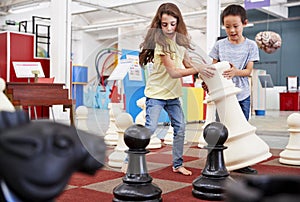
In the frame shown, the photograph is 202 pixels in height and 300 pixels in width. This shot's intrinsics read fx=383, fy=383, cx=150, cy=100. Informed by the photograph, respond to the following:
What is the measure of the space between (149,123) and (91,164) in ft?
4.54

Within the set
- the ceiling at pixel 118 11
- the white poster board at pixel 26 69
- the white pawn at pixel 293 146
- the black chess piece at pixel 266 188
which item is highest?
the ceiling at pixel 118 11

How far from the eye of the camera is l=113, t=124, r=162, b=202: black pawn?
115 cm

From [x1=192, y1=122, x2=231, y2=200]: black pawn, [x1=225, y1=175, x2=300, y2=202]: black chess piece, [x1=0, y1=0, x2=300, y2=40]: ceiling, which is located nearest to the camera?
[x1=225, y1=175, x2=300, y2=202]: black chess piece

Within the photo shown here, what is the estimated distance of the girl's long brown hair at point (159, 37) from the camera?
5.03ft

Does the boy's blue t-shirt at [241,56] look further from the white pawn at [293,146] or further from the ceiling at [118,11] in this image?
the ceiling at [118,11]

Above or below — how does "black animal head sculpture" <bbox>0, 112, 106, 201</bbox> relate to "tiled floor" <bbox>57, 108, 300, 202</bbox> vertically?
above

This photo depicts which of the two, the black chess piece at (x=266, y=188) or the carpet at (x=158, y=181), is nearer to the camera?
the black chess piece at (x=266, y=188)

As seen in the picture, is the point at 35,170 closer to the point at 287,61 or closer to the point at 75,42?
the point at 287,61

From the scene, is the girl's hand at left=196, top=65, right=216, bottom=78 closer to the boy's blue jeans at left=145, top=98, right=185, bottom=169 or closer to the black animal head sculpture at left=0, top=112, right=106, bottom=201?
the boy's blue jeans at left=145, top=98, right=185, bottom=169

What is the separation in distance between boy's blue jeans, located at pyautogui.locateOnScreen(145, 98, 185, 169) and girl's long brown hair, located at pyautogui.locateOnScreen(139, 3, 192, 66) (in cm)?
21

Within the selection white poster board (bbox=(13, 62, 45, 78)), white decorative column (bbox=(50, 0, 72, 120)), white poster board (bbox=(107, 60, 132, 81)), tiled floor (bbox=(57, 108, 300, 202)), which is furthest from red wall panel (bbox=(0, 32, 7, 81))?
white poster board (bbox=(107, 60, 132, 81))

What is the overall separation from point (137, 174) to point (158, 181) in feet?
1.35

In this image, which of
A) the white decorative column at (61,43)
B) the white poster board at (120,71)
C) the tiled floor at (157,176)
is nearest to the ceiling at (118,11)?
the white decorative column at (61,43)

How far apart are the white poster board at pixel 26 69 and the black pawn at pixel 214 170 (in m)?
3.89
